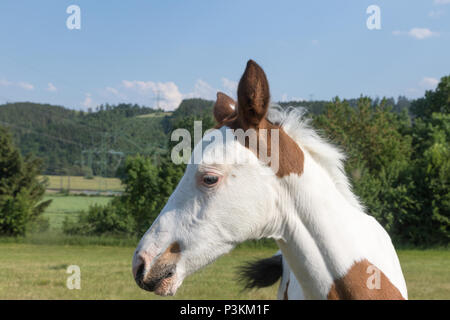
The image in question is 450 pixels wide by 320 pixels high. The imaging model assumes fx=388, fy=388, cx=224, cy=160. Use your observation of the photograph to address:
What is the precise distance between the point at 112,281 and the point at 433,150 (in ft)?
47.2

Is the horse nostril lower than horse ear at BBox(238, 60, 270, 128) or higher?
lower

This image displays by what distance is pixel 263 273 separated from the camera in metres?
4.12

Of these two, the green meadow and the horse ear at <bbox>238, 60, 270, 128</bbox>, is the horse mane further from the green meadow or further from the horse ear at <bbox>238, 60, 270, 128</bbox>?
the green meadow

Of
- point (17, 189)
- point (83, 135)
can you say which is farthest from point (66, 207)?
point (83, 135)

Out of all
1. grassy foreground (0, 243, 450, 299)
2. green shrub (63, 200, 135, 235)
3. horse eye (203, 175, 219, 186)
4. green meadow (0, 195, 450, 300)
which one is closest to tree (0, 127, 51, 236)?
green meadow (0, 195, 450, 300)

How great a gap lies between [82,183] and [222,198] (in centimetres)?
6880

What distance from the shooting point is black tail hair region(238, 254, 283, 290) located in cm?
410

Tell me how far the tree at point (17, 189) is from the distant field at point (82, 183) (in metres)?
35.5

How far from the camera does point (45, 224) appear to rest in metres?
22.1

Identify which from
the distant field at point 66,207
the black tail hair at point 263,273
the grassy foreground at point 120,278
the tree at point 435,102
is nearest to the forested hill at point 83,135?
the distant field at point 66,207

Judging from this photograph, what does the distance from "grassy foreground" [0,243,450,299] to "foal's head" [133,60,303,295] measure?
5264 millimetres

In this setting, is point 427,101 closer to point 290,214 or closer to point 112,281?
point 112,281

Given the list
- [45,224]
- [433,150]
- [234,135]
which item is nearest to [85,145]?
[45,224]

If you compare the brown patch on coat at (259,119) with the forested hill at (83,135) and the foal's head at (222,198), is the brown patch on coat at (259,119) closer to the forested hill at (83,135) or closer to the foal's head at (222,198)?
the foal's head at (222,198)
